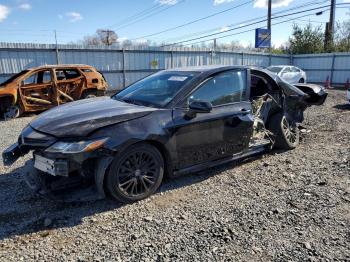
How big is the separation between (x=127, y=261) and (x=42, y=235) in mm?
1014

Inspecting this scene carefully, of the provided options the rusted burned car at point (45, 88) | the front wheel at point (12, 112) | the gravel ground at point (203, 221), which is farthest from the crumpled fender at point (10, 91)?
the gravel ground at point (203, 221)

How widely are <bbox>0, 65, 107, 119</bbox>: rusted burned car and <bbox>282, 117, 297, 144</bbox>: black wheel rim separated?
7.68 meters

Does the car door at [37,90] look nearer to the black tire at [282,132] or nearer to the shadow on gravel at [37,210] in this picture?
the shadow on gravel at [37,210]

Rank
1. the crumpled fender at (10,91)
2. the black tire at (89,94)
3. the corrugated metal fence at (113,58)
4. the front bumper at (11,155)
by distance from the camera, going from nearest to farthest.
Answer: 1. the front bumper at (11,155)
2. the crumpled fender at (10,91)
3. the black tire at (89,94)
4. the corrugated metal fence at (113,58)

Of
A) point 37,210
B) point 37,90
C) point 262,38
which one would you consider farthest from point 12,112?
point 262,38

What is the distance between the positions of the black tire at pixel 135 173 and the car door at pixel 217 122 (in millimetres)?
364

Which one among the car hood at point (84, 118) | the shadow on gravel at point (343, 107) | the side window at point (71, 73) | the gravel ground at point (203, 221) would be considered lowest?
the gravel ground at point (203, 221)

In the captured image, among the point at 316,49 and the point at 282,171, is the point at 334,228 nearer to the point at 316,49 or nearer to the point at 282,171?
the point at 282,171

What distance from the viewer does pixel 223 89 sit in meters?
4.62

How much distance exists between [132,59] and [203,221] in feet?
49.8

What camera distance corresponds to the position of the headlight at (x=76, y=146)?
10.9ft

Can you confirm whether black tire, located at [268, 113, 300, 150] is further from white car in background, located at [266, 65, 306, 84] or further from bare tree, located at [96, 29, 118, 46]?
bare tree, located at [96, 29, 118, 46]

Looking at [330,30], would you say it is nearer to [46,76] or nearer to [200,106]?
[46,76]

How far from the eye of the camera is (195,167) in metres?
4.29
